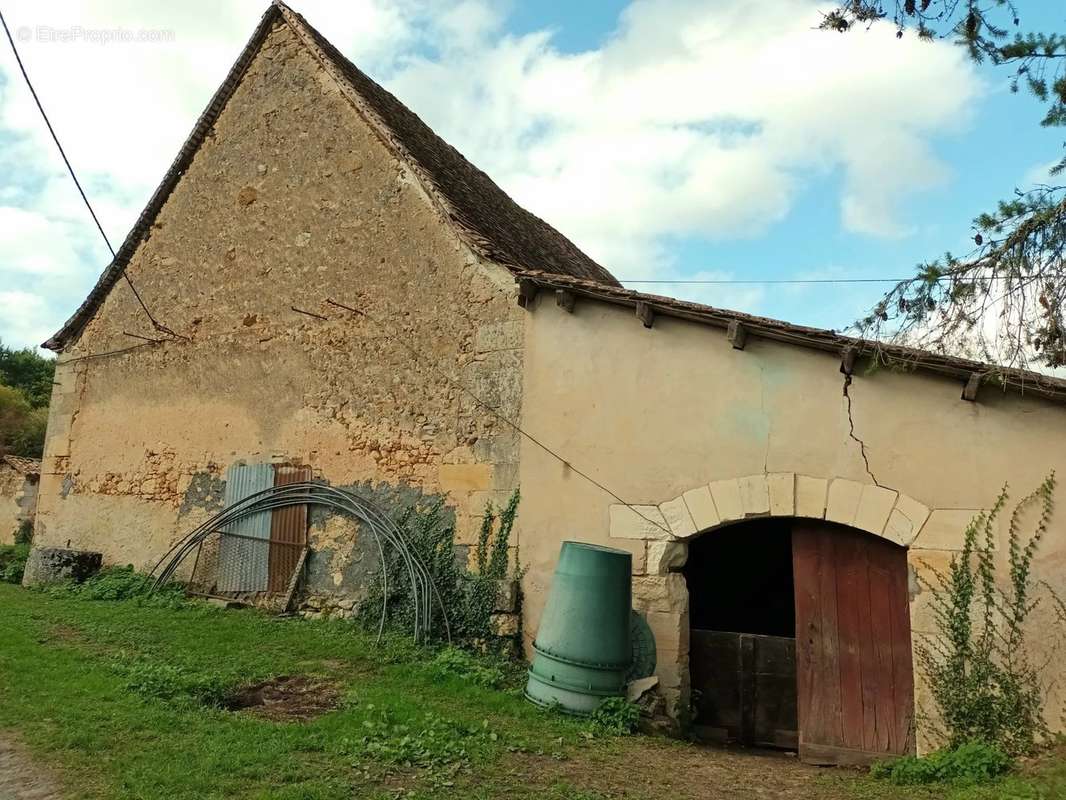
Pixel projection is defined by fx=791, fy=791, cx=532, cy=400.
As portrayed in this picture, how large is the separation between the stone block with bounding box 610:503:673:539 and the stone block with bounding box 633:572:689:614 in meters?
0.34

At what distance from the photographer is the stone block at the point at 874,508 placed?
18.5 feet

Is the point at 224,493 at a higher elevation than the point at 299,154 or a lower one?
lower

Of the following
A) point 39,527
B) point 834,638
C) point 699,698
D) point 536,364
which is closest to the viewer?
point 834,638

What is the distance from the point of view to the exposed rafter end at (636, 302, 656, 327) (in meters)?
6.45

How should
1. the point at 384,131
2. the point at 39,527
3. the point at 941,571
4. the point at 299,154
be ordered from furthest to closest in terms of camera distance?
the point at 39,527, the point at 299,154, the point at 384,131, the point at 941,571

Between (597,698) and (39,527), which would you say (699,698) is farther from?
(39,527)

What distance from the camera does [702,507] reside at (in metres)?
6.21

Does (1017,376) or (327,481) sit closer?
(1017,376)

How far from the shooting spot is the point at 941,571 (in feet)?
17.9

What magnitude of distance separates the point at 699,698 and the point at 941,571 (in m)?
2.24

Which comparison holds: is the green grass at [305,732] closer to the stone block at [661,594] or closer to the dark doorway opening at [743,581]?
the stone block at [661,594]

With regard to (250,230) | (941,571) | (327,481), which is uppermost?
(250,230)

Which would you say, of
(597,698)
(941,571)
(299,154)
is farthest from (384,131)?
(941,571)

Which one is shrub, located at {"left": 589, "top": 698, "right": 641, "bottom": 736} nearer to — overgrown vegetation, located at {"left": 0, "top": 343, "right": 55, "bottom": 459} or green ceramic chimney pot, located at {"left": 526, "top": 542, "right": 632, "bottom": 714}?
green ceramic chimney pot, located at {"left": 526, "top": 542, "right": 632, "bottom": 714}
